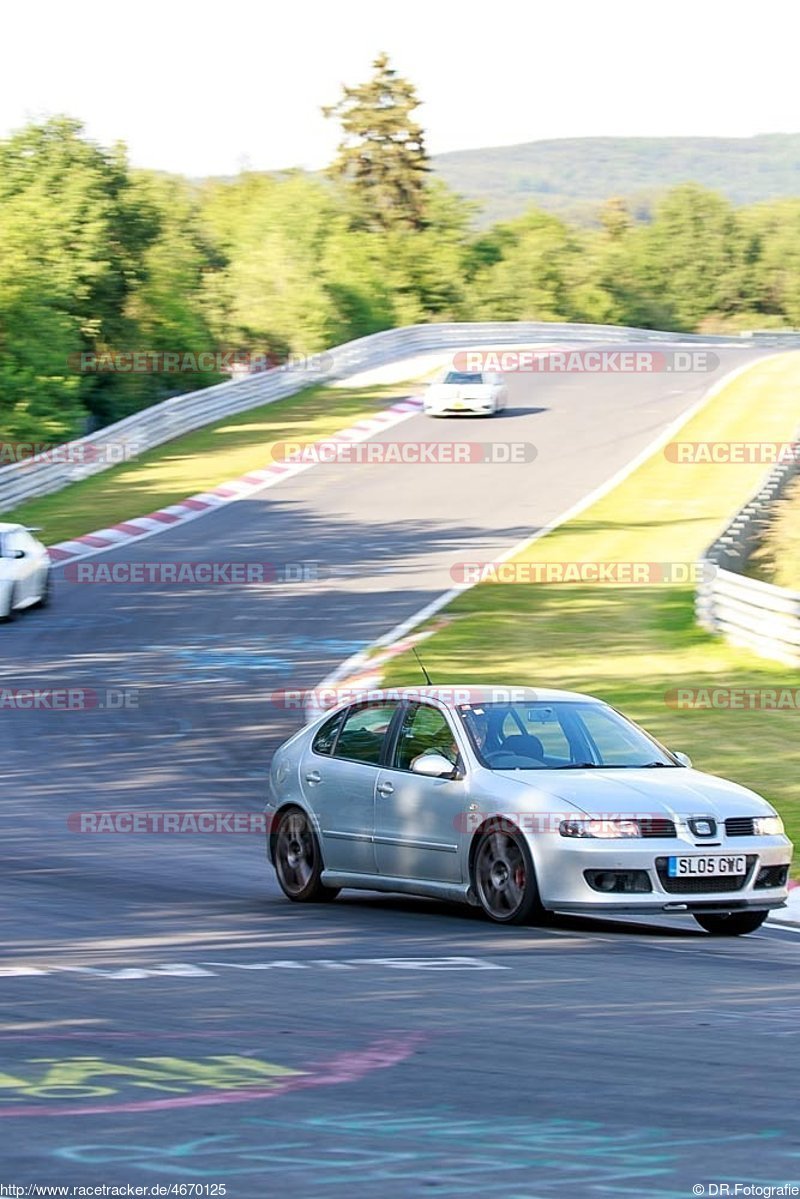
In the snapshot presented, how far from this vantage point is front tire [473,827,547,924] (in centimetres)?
1034

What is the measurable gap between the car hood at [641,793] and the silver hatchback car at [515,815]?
0.4 inches

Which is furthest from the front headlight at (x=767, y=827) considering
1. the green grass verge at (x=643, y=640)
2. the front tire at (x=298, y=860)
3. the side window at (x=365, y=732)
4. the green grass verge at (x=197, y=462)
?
the green grass verge at (x=197, y=462)

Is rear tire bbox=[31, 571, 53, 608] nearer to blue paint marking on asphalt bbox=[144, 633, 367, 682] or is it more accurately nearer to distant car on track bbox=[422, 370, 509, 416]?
blue paint marking on asphalt bbox=[144, 633, 367, 682]

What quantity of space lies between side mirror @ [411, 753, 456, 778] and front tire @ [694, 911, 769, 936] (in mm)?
1620

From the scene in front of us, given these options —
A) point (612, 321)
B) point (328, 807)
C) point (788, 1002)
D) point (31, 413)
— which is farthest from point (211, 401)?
point (612, 321)

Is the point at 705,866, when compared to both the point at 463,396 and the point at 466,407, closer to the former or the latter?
the point at 463,396

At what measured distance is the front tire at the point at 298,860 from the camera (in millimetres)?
11844

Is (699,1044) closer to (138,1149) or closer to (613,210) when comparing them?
(138,1149)

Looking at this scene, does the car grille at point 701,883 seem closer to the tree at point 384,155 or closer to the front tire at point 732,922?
the front tire at point 732,922

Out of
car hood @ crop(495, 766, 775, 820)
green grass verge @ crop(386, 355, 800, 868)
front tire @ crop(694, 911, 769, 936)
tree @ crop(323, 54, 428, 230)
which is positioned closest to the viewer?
car hood @ crop(495, 766, 775, 820)

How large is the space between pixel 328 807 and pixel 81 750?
739 centimetres

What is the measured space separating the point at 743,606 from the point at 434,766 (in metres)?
12.2

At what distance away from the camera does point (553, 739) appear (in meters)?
11.2

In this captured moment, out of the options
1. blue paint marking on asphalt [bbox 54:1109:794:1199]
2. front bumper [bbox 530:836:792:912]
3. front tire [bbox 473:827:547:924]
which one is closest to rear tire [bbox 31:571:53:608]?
front tire [bbox 473:827:547:924]
